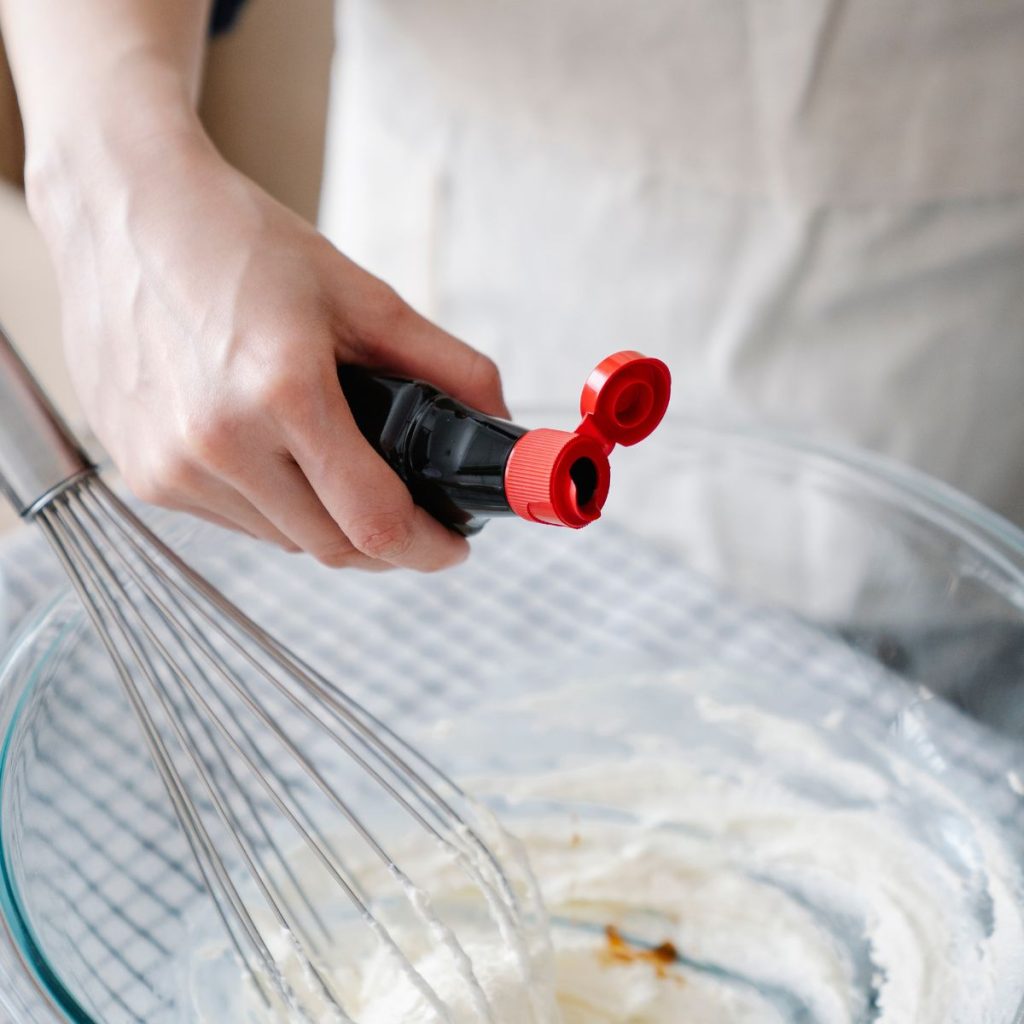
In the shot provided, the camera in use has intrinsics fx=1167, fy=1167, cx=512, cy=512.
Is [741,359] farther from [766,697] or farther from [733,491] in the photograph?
[766,697]

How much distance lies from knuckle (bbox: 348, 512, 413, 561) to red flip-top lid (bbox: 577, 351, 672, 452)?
0.27 ft

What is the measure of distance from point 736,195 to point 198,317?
0.32m

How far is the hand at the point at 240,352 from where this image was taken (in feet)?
1.24

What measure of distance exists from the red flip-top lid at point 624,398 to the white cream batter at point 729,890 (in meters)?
0.22

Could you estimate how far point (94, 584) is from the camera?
421mm

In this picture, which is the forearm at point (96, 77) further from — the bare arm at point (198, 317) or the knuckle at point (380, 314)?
the knuckle at point (380, 314)

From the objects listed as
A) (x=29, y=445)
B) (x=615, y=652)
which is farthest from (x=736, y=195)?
(x=29, y=445)

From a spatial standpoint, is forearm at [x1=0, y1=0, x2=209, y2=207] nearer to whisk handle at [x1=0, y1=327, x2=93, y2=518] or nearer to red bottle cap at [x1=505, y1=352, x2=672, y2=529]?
whisk handle at [x1=0, y1=327, x2=93, y2=518]

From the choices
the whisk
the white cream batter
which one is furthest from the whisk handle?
the white cream batter

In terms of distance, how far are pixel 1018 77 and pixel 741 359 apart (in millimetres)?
192

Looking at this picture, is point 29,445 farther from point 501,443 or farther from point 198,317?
point 501,443

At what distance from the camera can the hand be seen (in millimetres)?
378

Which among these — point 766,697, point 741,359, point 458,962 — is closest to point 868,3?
point 741,359

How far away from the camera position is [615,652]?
24.0 inches
